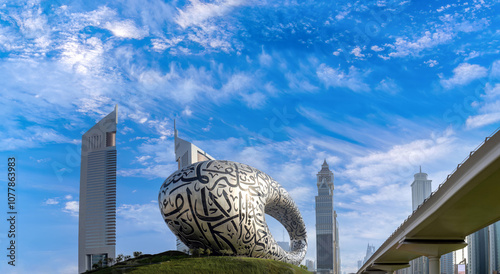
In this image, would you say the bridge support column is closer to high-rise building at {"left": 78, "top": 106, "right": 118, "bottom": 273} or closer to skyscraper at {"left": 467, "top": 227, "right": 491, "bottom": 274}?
high-rise building at {"left": 78, "top": 106, "right": 118, "bottom": 273}

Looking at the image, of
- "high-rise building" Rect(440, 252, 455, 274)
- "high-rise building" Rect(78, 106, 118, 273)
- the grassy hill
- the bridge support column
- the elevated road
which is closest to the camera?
the elevated road

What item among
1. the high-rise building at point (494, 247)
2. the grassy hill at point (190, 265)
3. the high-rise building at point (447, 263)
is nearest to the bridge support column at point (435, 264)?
the grassy hill at point (190, 265)

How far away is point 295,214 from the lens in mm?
50719

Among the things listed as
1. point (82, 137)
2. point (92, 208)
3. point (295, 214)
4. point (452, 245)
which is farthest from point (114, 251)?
point (452, 245)

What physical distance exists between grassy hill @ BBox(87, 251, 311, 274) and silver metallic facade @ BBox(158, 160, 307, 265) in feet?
4.62

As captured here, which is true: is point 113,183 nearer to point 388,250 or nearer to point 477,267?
point 388,250

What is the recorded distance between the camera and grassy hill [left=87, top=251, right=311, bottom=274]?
32.2m

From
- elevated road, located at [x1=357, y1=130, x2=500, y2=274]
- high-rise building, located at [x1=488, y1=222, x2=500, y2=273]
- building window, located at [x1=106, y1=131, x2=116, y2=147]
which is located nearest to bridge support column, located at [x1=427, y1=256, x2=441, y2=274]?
elevated road, located at [x1=357, y1=130, x2=500, y2=274]

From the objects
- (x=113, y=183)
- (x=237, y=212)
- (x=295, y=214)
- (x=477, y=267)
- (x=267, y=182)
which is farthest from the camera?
(x=477, y=267)

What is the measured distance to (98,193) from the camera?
102062mm

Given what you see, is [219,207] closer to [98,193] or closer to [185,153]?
[98,193]

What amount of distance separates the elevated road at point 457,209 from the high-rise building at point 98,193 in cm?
6873

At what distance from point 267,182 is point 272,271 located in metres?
7.12

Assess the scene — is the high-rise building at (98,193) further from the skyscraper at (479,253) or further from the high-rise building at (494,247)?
the skyscraper at (479,253)
